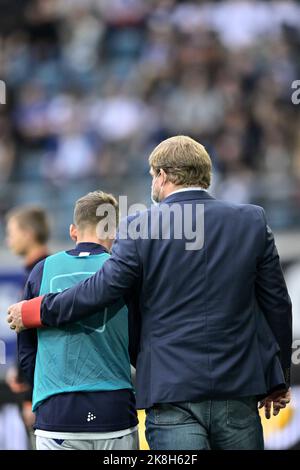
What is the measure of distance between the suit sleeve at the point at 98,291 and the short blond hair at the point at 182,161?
10.6 inches

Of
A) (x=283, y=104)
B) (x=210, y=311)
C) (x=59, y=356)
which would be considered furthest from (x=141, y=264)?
(x=283, y=104)

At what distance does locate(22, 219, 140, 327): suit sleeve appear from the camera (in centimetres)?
329

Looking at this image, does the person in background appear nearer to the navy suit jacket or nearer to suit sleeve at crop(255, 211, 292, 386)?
the navy suit jacket

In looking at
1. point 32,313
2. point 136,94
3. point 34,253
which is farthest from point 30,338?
point 136,94

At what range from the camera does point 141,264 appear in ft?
10.9

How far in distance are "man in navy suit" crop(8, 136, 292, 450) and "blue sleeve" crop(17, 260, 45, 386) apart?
0.21 m

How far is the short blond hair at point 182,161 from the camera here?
338cm

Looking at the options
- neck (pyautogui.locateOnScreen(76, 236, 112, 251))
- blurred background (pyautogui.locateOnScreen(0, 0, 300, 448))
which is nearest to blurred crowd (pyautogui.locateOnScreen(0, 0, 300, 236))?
blurred background (pyautogui.locateOnScreen(0, 0, 300, 448))

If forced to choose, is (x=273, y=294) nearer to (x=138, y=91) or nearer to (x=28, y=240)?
(x=28, y=240)

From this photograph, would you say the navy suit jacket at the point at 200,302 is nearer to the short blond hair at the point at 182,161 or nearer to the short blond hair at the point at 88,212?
the short blond hair at the point at 182,161

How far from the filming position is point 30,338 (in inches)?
145

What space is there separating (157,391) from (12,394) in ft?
13.2

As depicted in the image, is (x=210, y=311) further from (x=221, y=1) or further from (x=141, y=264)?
(x=221, y=1)

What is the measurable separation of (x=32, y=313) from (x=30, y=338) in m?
0.24
